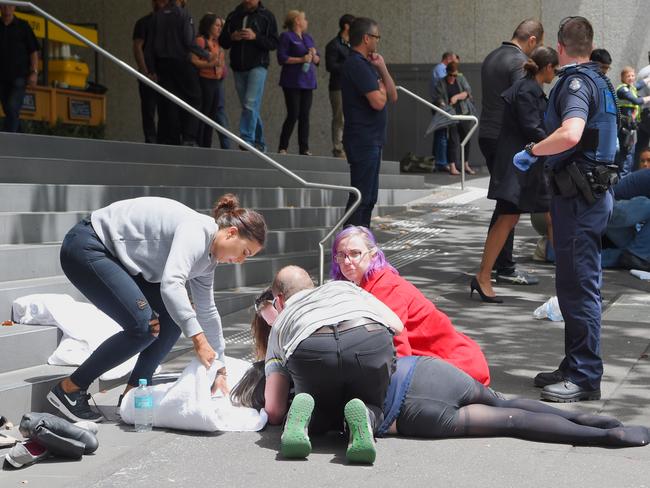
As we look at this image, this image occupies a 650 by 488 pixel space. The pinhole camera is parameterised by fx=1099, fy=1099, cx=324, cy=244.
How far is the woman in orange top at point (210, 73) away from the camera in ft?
38.7

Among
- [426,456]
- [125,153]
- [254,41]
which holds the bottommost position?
[426,456]

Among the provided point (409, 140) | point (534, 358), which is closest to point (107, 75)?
point (409, 140)

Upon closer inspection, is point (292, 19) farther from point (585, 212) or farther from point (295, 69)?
point (585, 212)

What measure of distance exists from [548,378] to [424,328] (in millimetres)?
901

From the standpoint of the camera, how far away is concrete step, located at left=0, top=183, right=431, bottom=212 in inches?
313

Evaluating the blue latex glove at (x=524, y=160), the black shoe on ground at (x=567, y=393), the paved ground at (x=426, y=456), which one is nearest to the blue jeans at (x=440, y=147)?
the paved ground at (x=426, y=456)

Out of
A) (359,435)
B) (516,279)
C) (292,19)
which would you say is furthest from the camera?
(292,19)

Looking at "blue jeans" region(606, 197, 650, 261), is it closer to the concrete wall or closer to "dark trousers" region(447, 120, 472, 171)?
"dark trousers" region(447, 120, 472, 171)

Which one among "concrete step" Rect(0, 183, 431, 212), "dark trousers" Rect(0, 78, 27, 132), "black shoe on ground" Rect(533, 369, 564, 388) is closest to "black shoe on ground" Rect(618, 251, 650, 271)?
"concrete step" Rect(0, 183, 431, 212)

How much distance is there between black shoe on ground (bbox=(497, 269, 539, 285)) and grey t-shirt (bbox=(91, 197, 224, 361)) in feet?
13.6

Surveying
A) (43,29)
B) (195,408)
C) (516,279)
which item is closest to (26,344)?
(195,408)

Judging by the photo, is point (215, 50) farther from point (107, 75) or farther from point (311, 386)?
point (107, 75)

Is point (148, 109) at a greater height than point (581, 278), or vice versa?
point (148, 109)

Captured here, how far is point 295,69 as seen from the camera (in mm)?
12805
